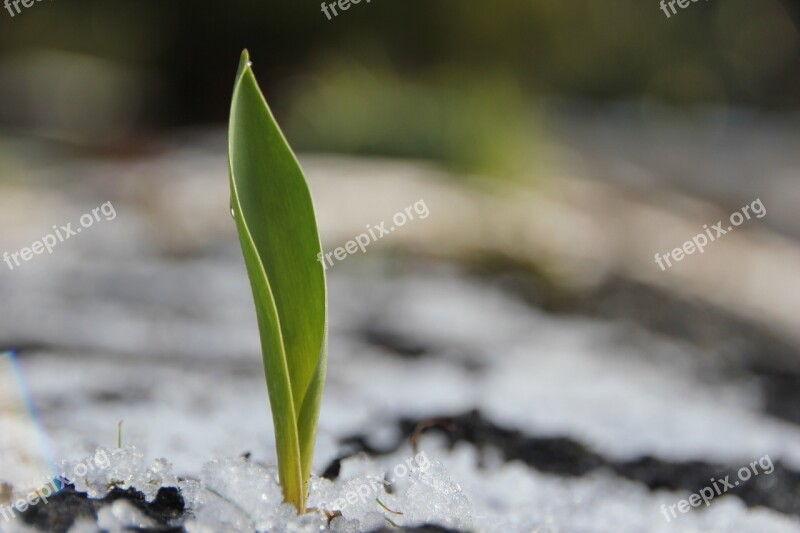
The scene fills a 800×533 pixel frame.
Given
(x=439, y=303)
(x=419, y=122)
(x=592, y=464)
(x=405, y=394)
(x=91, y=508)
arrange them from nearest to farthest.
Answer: (x=91, y=508), (x=592, y=464), (x=405, y=394), (x=439, y=303), (x=419, y=122)

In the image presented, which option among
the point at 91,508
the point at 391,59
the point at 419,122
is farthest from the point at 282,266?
the point at 391,59

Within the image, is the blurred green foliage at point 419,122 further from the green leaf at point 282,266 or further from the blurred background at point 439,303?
the green leaf at point 282,266

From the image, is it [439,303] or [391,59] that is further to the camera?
[391,59]

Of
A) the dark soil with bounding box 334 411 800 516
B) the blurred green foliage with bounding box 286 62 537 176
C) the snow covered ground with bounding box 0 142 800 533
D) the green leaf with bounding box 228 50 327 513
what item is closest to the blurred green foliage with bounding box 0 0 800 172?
the blurred green foliage with bounding box 286 62 537 176

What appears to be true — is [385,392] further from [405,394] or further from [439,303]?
[439,303]

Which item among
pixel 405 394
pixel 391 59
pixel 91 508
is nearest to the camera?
pixel 91 508

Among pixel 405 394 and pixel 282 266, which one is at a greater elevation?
pixel 282 266

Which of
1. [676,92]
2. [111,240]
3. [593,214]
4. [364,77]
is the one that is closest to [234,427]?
[111,240]

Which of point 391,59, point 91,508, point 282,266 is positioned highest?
point 282,266

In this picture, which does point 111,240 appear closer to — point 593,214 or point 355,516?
point 593,214
